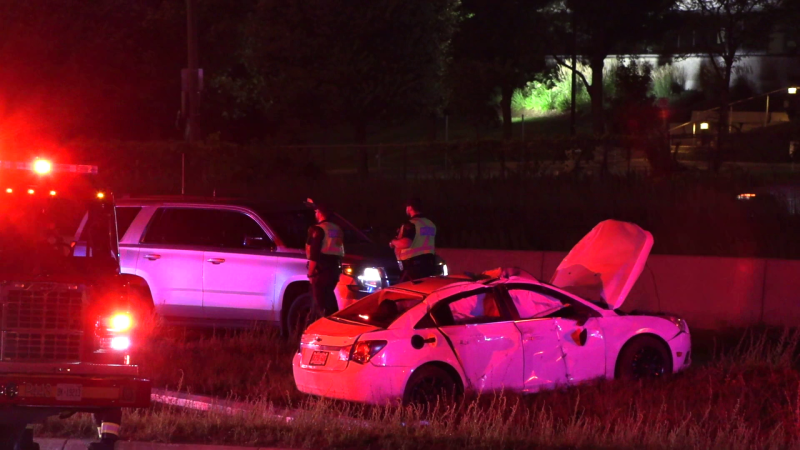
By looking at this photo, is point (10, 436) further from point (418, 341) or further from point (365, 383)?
point (418, 341)

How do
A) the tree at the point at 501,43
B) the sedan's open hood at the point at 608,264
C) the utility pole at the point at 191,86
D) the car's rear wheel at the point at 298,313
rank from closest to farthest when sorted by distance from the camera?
the sedan's open hood at the point at 608,264 < the car's rear wheel at the point at 298,313 < the utility pole at the point at 191,86 < the tree at the point at 501,43

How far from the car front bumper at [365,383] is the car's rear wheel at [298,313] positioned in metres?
3.76

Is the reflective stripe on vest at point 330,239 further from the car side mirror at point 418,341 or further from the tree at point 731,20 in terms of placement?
the tree at point 731,20

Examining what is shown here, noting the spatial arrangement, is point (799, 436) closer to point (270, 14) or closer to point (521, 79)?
point (270, 14)

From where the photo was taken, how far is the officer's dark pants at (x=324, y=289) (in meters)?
12.5

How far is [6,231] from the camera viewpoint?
7566 millimetres

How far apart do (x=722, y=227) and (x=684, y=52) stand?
155ft

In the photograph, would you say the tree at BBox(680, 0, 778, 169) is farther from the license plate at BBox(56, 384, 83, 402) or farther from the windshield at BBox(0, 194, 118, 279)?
the license plate at BBox(56, 384, 83, 402)

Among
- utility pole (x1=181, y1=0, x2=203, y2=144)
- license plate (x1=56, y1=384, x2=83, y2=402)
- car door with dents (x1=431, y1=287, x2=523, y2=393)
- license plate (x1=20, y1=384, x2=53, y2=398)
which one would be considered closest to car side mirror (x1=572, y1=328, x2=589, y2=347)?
car door with dents (x1=431, y1=287, x2=523, y2=393)

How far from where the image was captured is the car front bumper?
9.02m

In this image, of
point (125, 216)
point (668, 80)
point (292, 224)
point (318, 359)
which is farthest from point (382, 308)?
point (668, 80)

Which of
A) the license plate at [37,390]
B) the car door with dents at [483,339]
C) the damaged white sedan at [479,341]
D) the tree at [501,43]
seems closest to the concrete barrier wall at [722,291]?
the damaged white sedan at [479,341]

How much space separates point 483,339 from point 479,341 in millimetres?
47

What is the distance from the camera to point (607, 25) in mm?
56625
